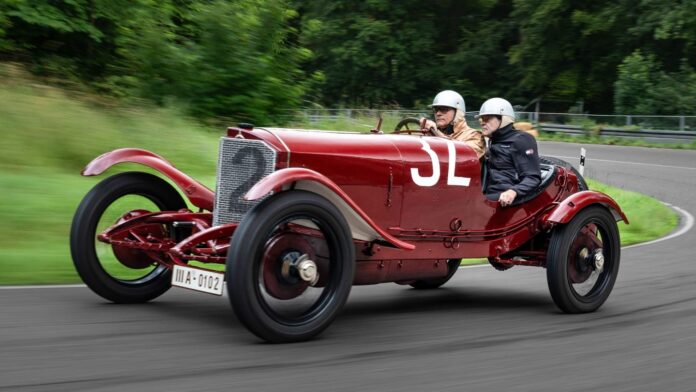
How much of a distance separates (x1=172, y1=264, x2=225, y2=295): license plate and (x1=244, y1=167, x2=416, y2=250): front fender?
2.07ft

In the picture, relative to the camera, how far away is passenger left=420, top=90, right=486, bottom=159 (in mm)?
7414

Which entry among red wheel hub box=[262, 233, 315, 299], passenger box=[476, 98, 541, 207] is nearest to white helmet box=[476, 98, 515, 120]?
passenger box=[476, 98, 541, 207]

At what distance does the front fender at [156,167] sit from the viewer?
6.21 metres

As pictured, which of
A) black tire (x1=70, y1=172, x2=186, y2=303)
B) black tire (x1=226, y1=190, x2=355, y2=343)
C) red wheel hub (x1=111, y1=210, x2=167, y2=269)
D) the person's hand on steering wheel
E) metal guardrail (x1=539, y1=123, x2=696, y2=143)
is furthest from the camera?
metal guardrail (x1=539, y1=123, x2=696, y2=143)

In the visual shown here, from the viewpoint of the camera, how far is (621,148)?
30.5 m

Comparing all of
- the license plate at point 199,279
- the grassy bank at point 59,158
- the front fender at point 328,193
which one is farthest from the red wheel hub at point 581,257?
the grassy bank at point 59,158

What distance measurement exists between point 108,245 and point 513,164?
328 cm

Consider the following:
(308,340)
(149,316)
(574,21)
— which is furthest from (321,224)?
(574,21)

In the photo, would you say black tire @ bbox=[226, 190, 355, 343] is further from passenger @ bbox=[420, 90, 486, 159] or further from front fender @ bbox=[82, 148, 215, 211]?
passenger @ bbox=[420, 90, 486, 159]

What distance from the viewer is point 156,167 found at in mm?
6484

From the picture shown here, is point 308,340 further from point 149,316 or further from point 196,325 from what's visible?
point 149,316

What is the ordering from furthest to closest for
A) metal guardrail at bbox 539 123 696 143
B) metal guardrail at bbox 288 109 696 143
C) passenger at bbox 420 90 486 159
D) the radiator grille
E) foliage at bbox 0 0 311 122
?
metal guardrail at bbox 288 109 696 143, metal guardrail at bbox 539 123 696 143, foliage at bbox 0 0 311 122, passenger at bbox 420 90 486 159, the radiator grille

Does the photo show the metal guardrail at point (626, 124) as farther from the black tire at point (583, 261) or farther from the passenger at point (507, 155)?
the black tire at point (583, 261)

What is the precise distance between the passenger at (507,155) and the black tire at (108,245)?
8.38ft
